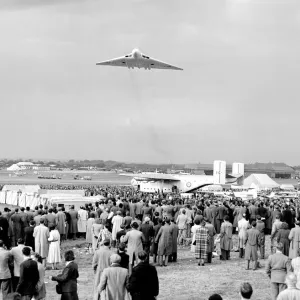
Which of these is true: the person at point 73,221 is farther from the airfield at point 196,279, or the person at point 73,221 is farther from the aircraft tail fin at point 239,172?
the aircraft tail fin at point 239,172

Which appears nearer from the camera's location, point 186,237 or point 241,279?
point 241,279

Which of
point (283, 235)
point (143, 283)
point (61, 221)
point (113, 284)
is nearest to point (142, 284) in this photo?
point (143, 283)

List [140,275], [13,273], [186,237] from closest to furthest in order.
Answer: [140,275] < [13,273] < [186,237]

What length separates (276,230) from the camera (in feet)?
50.6

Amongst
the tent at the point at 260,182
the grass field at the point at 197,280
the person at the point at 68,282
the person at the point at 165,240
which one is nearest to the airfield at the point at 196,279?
the grass field at the point at 197,280

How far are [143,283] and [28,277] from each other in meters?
2.06

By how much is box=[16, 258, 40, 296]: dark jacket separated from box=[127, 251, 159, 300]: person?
1.78m

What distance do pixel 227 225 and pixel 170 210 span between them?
4.79 m

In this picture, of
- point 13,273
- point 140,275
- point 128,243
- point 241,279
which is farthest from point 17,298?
point 241,279

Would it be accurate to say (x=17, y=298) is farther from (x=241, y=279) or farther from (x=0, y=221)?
(x=0, y=221)

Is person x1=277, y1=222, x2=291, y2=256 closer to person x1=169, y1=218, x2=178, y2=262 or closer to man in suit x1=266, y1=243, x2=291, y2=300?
person x1=169, y1=218, x2=178, y2=262

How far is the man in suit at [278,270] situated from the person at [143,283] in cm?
292

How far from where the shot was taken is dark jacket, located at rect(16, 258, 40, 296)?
9328 mm

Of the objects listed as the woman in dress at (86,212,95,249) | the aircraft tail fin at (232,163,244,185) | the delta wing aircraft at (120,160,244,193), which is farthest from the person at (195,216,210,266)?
the aircraft tail fin at (232,163,244,185)
